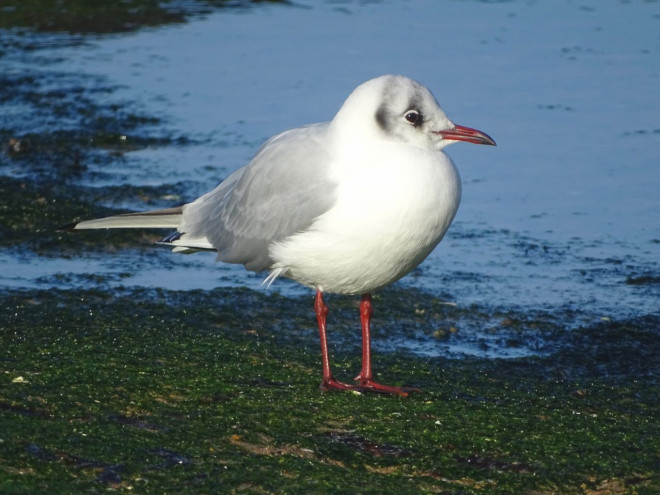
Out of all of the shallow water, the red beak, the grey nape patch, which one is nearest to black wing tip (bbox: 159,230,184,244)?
the shallow water

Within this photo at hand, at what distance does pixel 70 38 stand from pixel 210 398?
10251 mm

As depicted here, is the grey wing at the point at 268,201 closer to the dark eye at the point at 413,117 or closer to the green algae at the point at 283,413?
the dark eye at the point at 413,117

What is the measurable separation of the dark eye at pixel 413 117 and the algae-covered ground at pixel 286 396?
1.38 metres

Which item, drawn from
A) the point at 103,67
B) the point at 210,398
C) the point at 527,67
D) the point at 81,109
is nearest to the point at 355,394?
the point at 210,398

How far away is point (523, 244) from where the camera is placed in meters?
8.92

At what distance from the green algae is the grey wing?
1.95ft

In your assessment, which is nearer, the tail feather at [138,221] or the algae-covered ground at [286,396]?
the algae-covered ground at [286,396]

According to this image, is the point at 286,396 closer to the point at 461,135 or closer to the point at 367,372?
the point at 367,372

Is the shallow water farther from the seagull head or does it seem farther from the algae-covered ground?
the seagull head

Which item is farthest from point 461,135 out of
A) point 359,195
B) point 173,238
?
point 173,238

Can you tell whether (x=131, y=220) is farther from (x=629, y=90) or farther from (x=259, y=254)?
(x=629, y=90)

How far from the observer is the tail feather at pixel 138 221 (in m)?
6.75

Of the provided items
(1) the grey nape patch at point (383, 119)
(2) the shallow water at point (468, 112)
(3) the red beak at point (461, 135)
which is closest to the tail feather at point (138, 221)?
(2) the shallow water at point (468, 112)

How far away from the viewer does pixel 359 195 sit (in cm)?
547
